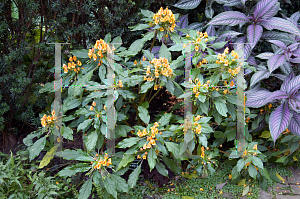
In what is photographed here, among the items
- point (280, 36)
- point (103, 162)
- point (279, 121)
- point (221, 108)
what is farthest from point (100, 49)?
point (280, 36)

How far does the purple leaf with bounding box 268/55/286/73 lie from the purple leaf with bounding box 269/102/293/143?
312 mm

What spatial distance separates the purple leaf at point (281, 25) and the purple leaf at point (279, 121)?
0.61 m

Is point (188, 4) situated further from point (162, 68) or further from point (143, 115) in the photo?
point (143, 115)

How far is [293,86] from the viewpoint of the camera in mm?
2008

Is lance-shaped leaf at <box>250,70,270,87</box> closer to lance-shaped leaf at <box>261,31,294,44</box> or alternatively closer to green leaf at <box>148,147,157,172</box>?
lance-shaped leaf at <box>261,31,294,44</box>

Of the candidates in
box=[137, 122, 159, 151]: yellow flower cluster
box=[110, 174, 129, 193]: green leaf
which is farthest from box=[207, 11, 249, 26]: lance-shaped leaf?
box=[110, 174, 129, 193]: green leaf

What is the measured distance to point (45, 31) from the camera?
2.31 metres

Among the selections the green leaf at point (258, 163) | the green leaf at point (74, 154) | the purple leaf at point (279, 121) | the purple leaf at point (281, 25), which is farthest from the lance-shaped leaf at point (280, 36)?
the green leaf at point (74, 154)

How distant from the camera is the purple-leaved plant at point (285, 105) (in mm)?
1925

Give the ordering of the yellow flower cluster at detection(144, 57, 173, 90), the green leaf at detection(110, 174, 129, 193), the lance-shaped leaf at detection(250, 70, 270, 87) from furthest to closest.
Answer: the lance-shaped leaf at detection(250, 70, 270, 87) < the green leaf at detection(110, 174, 129, 193) < the yellow flower cluster at detection(144, 57, 173, 90)

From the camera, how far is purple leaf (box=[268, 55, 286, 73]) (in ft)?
6.59

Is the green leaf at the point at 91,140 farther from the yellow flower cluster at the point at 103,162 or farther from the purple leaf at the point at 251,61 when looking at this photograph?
the purple leaf at the point at 251,61

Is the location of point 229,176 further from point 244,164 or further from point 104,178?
point 104,178

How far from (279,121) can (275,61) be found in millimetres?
465
